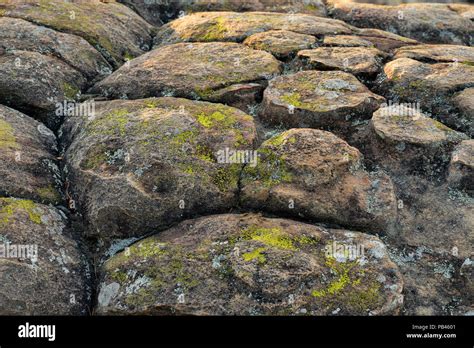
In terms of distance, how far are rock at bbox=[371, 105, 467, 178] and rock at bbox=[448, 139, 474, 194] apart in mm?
313

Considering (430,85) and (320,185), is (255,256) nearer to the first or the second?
(320,185)

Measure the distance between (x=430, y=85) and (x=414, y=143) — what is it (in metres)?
2.91

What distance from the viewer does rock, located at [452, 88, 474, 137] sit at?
12.3 metres

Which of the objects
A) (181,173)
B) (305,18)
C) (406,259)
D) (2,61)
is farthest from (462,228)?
(2,61)

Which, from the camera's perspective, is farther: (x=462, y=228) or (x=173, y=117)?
(x=173, y=117)

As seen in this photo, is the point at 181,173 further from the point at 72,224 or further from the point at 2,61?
the point at 2,61

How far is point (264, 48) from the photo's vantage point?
52.8 ft

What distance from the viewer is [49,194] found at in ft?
36.1

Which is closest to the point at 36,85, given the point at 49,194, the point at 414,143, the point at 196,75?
the point at 49,194

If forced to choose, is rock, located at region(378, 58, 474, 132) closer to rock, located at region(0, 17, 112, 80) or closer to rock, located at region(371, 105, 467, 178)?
rock, located at region(371, 105, 467, 178)

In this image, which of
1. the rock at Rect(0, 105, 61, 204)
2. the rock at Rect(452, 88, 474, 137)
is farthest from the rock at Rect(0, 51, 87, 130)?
the rock at Rect(452, 88, 474, 137)

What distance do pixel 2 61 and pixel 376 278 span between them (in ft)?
39.6

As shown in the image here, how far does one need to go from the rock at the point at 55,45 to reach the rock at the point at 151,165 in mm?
3526

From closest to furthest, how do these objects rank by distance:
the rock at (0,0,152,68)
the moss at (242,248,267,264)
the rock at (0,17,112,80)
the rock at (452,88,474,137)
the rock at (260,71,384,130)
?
the moss at (242,248,267,264)
the rock at (452,88,474,137)
the rock at (260,71,384,130)
the rock at (0,17,112,80)
the rock at (0,0,152,68)
